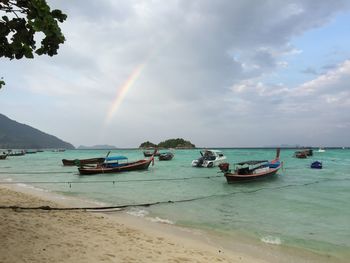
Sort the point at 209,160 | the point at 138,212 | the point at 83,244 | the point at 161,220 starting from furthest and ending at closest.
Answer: the point at 209,160, the point at 138,212, the point at 161,220, the point at 83,244

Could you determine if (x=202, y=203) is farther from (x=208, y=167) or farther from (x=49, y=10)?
(x=208, y=167)

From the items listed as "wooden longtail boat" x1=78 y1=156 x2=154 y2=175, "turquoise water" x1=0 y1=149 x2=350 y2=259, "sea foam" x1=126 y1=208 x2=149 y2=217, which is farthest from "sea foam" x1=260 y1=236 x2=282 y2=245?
"wooden longtail boat" x1=78 y1=156 x2=154 y2=175

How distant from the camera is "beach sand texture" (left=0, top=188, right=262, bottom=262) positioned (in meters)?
7.21

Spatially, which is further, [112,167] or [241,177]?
[112,167]

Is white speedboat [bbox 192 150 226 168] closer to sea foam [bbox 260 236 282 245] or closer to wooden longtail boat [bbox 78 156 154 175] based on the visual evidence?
wooden longtail boat [bbox 78 156 154 175]

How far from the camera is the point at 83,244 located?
329 inches

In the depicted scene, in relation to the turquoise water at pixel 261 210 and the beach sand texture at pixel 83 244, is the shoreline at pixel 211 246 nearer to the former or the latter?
the beach sand texture at pixel 83 244

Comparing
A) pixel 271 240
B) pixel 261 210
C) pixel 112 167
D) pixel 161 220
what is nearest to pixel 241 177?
pixel 261 210

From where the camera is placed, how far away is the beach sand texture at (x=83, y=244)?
23.6ft

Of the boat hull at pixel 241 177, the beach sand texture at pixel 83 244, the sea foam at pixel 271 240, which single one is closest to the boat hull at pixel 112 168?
the boat hull at pixel 241 177

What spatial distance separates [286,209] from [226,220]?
198 inches

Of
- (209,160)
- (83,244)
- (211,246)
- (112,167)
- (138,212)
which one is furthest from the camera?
(209,160)

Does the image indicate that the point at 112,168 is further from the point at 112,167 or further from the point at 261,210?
the point at 261,210

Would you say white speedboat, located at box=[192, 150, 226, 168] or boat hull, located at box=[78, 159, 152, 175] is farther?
white speedboat, located at box=[192, 150, 226, 168]
